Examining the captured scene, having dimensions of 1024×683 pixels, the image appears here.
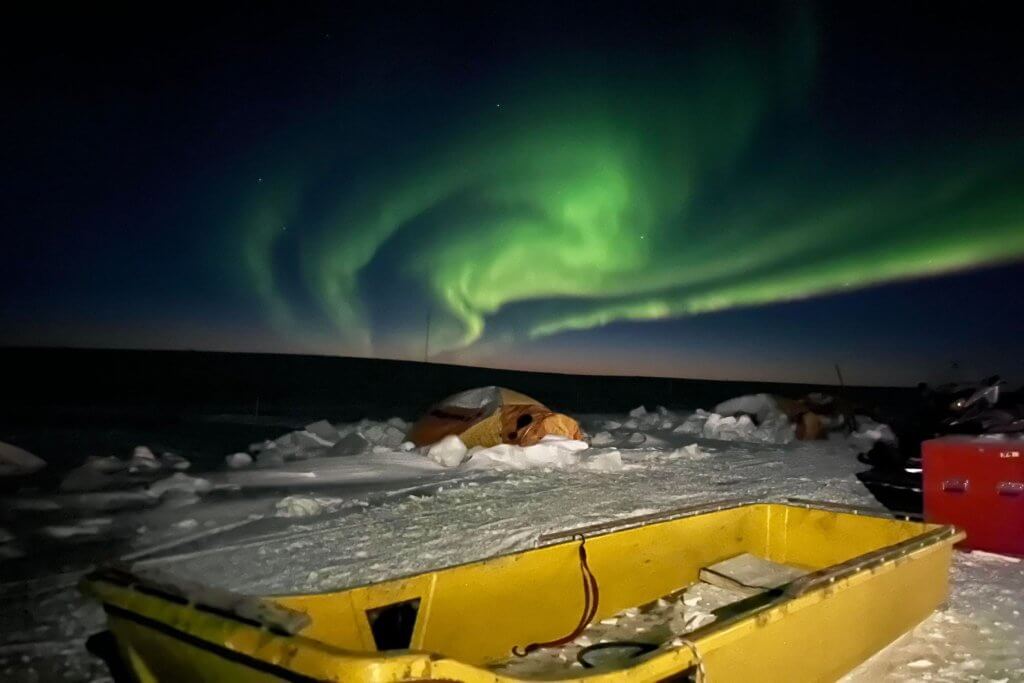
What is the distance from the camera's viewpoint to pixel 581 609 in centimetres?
418

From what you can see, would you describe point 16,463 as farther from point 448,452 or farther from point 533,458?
point 533,458

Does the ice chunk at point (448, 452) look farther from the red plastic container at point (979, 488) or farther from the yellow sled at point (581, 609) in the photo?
the red plastic container at point (979, 488)

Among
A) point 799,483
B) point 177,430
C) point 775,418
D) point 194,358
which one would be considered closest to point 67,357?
point 194,358

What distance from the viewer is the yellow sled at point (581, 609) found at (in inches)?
82.5

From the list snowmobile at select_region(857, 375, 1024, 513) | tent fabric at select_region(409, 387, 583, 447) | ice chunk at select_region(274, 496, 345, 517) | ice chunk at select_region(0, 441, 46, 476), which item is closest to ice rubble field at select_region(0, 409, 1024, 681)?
ice chunk at select_region(274, 496, 345, 517)

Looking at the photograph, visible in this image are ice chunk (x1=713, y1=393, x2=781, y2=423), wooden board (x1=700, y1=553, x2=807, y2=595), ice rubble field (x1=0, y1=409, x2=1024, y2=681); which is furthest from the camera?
ice chunk (x1=713, y1=393, x2=781, y2=423)

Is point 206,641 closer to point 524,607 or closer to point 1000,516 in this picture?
point 524,607

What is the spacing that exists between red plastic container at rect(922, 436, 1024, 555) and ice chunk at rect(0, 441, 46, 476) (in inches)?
431

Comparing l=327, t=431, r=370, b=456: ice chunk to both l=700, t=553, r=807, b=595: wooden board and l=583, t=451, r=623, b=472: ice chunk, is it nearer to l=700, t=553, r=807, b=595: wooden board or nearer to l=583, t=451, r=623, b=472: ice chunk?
l=583, t=451, r=623, b=472: ice chunk

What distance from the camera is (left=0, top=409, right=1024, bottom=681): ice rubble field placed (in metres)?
4.02

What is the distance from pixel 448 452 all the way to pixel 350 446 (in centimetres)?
217

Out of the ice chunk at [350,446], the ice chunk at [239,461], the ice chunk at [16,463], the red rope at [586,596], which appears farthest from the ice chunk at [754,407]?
the ice chunk at [16,463]

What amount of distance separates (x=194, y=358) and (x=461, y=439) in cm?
7885

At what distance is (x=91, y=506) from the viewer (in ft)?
24.8
